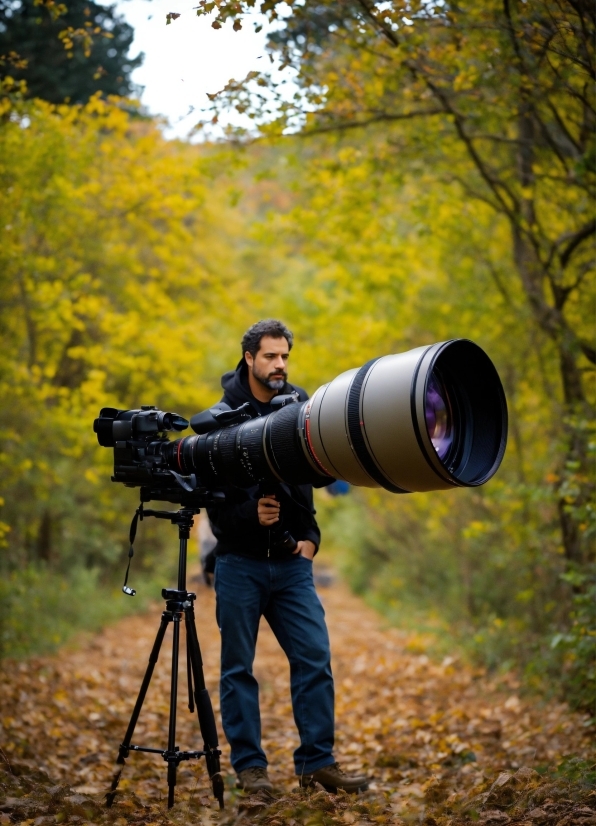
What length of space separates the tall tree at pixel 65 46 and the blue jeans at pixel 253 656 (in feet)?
9.58

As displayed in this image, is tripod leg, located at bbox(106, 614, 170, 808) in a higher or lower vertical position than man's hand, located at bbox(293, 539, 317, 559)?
lower

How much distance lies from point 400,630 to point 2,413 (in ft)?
16.4

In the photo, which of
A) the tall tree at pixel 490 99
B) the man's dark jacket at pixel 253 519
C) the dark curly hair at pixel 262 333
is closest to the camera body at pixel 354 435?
the man's dark jacket at pixel 253 519

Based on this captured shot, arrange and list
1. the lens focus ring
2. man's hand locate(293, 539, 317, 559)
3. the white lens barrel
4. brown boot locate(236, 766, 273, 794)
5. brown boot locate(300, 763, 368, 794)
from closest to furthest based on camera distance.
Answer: the white lens barrel, the lens focus ring, brown boot locate(236, 766, 273, 794), brown boot locate(300, 763, 368, 794), man's hand locate(293, 539, 317, 559)

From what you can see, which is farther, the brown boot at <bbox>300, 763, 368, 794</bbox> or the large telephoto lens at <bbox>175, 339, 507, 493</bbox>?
the brown boot at <bbox>300, 763, 368, 794</bbox>

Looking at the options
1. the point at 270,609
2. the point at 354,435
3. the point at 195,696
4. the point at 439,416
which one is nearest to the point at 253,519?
the point at 270,609

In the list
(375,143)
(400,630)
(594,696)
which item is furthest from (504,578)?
(375,143)

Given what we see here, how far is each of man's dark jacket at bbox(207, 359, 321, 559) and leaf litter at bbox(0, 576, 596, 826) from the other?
0.94 metres

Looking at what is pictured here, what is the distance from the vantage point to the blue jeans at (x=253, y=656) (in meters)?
3.37

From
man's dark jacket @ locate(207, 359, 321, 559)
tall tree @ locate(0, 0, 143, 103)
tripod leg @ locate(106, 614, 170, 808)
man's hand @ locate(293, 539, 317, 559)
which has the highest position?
tall tree @ locate(0, 0, 143, 103)

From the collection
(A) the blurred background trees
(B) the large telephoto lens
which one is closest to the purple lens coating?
(B) the large telephoto lens

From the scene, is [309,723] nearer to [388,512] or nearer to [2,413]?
[2,413]

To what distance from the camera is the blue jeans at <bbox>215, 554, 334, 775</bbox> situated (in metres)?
3.37

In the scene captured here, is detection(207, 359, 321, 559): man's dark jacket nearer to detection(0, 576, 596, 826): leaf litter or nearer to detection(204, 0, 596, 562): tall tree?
detection(0, 576, 596, 826): leaf litter
